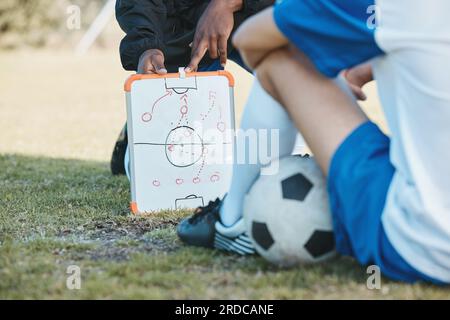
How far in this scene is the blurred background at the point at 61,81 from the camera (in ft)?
18.6

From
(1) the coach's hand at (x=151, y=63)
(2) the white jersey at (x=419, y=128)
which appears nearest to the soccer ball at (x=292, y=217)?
(2) the white jersey at (x=419, y=128)

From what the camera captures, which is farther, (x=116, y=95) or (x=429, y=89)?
(x=116, y=95)

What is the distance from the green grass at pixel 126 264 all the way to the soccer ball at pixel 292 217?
2.3 inches

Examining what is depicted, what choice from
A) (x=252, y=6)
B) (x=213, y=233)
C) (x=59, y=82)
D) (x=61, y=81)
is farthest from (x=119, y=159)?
(x=61, y=81)

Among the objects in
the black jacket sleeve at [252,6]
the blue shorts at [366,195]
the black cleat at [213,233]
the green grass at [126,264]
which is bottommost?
the green grass at [126,264]

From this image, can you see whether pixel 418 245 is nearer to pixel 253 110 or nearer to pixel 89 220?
pixel 253 110

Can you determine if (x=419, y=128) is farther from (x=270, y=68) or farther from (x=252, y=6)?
(x=252, y=6)

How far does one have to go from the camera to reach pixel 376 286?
7.22ft

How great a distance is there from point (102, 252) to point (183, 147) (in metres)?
0.80

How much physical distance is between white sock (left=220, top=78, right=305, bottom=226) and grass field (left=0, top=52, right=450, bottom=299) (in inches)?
6.5

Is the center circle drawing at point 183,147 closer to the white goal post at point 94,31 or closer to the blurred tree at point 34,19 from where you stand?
the white goal post at point 94,31

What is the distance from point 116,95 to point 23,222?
20.1 feet

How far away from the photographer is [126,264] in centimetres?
243
